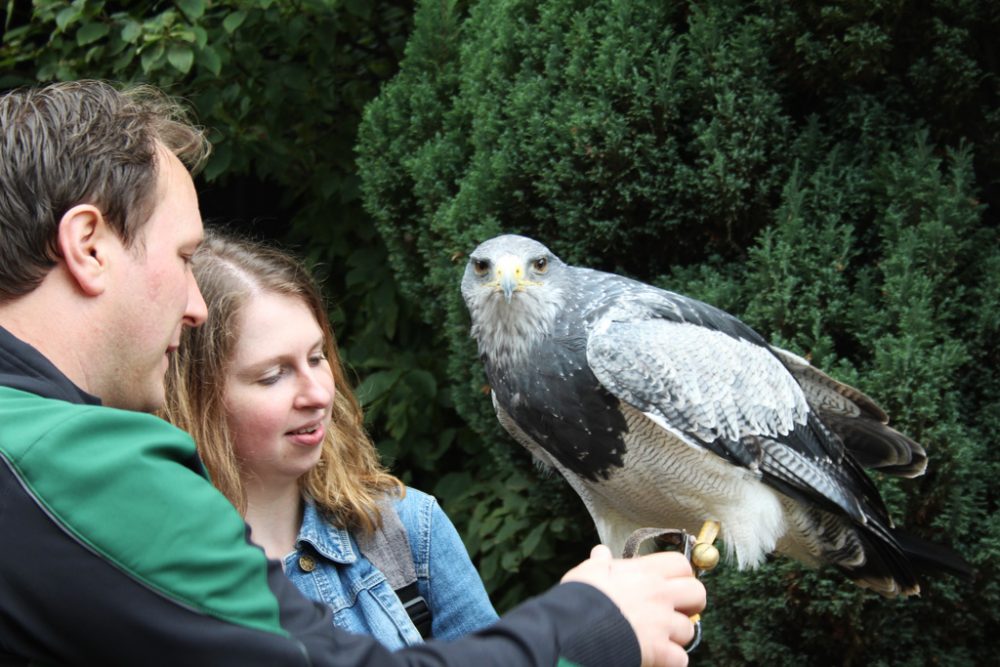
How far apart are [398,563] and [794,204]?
1957mm

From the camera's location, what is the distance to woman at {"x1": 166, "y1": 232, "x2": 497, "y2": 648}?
2012 mm

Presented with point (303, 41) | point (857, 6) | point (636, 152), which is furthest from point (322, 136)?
point (857, 6)

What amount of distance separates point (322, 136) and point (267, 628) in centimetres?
419

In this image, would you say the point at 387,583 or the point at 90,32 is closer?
the point at 387,583

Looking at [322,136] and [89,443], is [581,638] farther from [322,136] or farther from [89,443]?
[322,136]

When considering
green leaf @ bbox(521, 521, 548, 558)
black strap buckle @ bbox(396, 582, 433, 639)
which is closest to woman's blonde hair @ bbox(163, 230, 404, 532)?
black strap buckle @ bbox(396, 582, 433, 639)

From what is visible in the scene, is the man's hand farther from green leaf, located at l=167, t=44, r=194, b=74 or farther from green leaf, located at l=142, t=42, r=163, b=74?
green leaf, located at l=142, t=42, r=163, b=74

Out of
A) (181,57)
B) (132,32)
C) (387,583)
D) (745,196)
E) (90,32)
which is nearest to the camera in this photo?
(387,583)

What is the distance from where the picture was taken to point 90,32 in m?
4.20

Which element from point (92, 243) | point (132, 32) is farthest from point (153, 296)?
point (132, 32)

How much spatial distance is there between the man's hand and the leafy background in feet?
6.19

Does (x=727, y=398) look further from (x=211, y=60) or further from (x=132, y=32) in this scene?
(x=132, y=32)

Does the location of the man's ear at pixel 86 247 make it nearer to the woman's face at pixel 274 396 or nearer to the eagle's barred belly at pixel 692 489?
the woman's face at pixel 274 396

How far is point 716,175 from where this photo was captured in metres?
3.46
